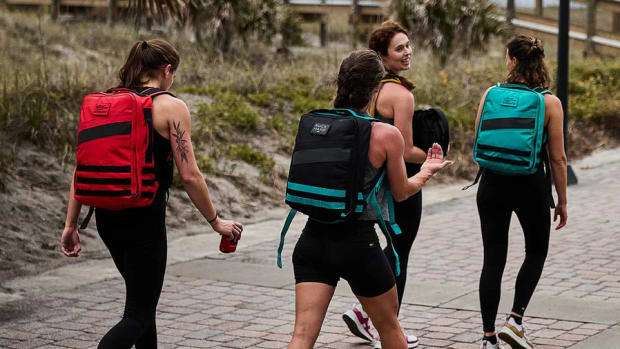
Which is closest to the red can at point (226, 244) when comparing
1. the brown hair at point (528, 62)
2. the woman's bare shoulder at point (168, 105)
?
the woman's bare shoulder at point (168, 105)

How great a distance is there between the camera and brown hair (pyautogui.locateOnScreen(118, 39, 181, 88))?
463cm

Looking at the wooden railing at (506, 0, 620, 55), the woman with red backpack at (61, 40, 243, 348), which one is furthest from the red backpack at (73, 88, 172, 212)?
the wooden railing at (506, 0, 620, 55)

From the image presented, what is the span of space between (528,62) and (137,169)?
7.80 ft

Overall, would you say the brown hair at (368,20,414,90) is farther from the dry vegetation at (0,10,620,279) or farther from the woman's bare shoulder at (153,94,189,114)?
the dry vegetation at (0,10,620,279)

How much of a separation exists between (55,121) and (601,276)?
5.72 metres

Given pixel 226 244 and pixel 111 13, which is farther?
pixel 111 13

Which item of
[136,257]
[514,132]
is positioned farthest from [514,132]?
[136,257]

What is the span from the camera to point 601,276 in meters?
7.67

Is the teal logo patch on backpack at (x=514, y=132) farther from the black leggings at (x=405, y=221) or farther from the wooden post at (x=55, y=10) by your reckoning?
the wooden post at (x=55, y=10)

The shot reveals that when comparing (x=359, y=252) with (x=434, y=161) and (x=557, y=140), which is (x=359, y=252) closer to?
(x=434, y=161)

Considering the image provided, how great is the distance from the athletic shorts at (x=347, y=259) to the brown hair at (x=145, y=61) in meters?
1.02

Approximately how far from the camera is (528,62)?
223 inches

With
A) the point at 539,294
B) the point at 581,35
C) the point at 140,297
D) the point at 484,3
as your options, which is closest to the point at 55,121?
the point at 539,294

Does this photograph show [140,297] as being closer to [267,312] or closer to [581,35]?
[267,312]
